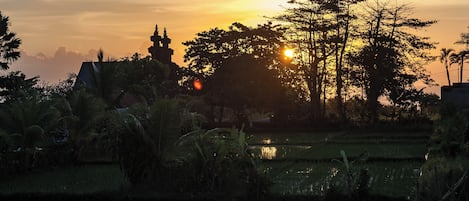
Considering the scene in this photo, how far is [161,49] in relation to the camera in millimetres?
40188

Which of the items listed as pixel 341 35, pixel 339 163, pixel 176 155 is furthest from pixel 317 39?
pixel 176 155

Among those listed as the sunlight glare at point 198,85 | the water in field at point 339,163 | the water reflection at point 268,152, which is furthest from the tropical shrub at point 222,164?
the sunlight glare at point 198,85

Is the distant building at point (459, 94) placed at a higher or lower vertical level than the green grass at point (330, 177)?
higher

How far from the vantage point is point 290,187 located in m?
11.1

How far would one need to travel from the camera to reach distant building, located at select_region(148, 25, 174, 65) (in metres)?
39.9

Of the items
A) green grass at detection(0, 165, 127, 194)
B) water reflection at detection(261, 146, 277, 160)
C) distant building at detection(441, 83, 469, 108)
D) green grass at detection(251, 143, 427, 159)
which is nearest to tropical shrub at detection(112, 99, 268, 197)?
green grass at detection(0, 165, 127, 194)

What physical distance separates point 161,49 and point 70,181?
27750 millimetres

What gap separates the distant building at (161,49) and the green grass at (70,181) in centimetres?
2412

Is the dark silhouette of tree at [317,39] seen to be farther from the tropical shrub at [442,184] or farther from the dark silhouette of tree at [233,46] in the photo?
the tropical shrub at [442,184]

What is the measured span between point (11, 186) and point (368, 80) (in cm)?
2593

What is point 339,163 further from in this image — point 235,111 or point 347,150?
point 235,111

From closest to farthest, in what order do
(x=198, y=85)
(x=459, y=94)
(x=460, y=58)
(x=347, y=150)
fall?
(x=347, y=150) → (x=459, y=94) → (x=198, y=85) → (x=460, y=58)

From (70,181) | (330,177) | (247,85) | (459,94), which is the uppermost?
(247,85)

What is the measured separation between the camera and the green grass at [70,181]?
11375 mm
